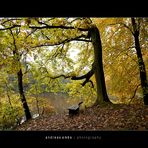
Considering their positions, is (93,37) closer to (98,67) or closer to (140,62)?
(98,67)

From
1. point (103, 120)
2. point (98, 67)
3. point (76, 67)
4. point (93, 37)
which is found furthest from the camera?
point (76, 67)

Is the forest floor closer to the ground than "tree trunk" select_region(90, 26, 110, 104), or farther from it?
closer to the ground

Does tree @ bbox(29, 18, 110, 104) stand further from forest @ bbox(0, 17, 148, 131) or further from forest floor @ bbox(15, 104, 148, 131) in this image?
forest floor @ bbox(15, 104, 148, 131)

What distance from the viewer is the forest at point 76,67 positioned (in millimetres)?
6744

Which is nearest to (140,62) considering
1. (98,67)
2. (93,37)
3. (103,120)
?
(98,67)

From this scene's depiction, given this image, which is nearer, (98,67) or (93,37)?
(98,67)

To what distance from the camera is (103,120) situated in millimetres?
5965

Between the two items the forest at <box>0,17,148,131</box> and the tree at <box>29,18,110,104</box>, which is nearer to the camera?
the forest at <box>0,17,148,131</box>

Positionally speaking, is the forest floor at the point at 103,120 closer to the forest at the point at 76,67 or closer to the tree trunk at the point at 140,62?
the forest at the point at 76,67

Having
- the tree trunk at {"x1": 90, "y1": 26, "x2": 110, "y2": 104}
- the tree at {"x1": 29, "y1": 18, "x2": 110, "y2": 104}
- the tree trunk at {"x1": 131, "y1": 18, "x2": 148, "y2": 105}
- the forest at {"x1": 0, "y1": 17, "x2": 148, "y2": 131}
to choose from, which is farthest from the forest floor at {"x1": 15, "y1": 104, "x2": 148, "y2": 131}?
the tree trunk at {"x1": 131, "y1": 18, "x2": 148, "y2": 105}

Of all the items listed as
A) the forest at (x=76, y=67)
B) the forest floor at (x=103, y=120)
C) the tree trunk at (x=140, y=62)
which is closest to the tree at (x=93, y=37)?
the forest at (x=76, y=67)

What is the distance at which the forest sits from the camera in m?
6.74

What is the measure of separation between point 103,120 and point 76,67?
3913mm
